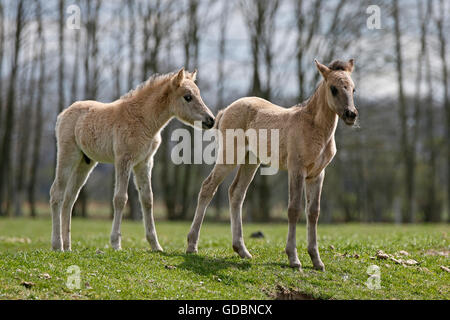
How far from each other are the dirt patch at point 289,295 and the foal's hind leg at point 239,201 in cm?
184

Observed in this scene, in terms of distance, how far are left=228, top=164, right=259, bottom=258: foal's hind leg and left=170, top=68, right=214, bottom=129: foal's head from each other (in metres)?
1.17

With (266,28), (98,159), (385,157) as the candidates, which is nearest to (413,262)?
(98,159)

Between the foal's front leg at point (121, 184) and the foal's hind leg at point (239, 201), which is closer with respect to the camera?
the foal's hind leg at point (239, 201)

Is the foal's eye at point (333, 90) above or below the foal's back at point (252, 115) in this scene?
above

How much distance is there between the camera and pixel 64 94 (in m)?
34.9

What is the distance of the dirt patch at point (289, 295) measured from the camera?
758 centimetres

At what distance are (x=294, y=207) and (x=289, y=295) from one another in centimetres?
151

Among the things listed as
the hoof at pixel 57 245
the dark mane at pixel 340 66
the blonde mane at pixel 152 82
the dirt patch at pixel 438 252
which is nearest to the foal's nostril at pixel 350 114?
the dark mane at pixel 340 66

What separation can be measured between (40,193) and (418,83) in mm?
39603

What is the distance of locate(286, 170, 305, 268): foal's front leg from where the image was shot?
832 cm
